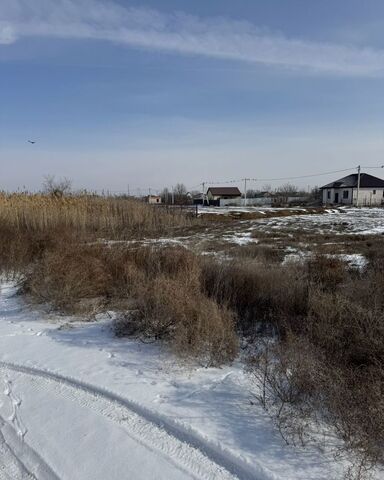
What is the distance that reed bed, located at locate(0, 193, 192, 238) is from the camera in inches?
579

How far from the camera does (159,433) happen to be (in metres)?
3.06

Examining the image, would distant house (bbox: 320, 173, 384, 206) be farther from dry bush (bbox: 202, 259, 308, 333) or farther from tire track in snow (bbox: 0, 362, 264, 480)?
tire track in snow (bbox: 0, 362, 264, 480)

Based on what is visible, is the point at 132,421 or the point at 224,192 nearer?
the point at 132,421

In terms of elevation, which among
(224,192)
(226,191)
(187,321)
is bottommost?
(187,321)

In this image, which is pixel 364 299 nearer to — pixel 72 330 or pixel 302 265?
pixel 302 265

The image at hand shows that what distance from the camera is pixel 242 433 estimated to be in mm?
3014

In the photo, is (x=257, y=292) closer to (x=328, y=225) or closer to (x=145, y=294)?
(x=145, y=294)

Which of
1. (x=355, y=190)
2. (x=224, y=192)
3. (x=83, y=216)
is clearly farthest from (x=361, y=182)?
(x=83, y=216)

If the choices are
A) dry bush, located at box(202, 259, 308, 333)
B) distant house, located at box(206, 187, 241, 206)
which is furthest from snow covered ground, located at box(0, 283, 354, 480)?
distant house, located at box(206, 187, 241, 206)

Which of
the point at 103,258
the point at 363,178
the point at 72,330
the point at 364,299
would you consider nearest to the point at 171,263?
the point at 103,258

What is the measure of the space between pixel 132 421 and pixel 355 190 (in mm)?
65142

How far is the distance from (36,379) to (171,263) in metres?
3.48

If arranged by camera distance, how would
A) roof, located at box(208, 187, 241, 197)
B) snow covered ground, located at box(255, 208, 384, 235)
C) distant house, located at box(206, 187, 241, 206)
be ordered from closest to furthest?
1. snow covered ground, located at box(255, 208, 384, 235)
2. distant house, located at box(206, 187, 241, 206)
3. roof, located at box(208, 187, 241, 197)

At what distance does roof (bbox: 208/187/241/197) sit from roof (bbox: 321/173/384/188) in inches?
1081
